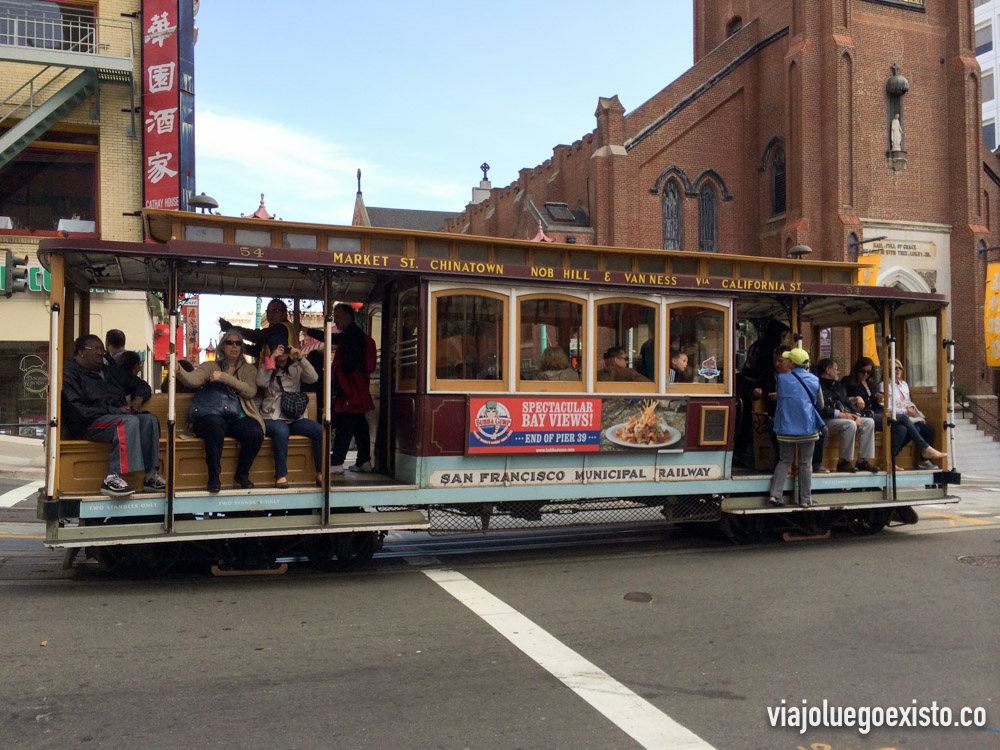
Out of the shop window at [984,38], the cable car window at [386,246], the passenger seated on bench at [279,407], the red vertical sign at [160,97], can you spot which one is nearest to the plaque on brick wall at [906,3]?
the red vertical sign at [160,97]

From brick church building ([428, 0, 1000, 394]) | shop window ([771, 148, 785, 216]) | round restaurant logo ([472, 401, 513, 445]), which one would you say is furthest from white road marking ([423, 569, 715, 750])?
shop window ([771, 148, 785, 216])

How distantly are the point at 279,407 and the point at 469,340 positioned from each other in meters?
1.88

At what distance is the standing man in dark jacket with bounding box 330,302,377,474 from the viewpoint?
8.70 meters

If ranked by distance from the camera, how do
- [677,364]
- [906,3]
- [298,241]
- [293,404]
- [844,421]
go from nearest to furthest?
1. [298,241]
2. [293,404]
3. [677,364]
4. [844,421]
5. [906,3]

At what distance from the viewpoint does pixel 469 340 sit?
26.7 feet

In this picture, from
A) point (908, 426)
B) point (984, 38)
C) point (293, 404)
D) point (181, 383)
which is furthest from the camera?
point (984, 38)

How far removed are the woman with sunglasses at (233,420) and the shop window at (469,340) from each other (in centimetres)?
169

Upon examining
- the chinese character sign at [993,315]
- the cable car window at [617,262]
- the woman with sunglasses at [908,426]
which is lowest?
the woman with sunglasses at [908,426]

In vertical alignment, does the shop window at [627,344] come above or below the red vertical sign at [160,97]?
below

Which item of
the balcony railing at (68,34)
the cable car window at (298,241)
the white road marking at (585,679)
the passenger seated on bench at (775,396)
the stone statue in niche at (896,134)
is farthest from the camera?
the stone statue in niche at (896,134)

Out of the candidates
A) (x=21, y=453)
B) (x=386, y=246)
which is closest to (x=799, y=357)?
(x=386, y=246)

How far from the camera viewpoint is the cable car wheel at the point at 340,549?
788cm

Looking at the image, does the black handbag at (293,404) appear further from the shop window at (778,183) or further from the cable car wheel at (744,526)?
the shop window at (778,183)

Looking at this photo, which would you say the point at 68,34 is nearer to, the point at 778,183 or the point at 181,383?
the point at 181,383
